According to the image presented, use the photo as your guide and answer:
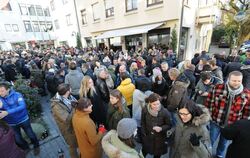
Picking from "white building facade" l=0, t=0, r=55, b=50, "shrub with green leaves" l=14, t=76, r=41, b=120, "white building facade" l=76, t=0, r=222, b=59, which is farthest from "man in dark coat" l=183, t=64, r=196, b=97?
"white building facade" l=0, t=0, r=55, b=50

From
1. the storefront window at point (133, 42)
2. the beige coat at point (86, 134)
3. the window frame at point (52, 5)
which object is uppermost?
the window frame at point (52, 5)

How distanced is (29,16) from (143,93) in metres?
34.7

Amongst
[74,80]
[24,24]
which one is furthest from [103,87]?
[24,24]

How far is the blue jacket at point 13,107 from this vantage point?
305cm

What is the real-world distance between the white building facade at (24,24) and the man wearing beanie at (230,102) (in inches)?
1287

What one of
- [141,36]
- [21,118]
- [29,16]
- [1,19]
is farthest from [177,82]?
[29,16]

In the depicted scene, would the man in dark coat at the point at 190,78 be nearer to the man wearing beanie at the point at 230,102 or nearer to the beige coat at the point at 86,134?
the man wearing beanie at the point at 230,102

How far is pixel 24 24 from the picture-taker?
28797 millimetres

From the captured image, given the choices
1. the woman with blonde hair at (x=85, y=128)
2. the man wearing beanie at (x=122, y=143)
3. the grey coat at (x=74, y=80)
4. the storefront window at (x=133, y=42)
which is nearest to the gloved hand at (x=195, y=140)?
the man wearing beanie at (x=122, y=143)

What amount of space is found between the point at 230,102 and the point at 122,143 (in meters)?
2.05

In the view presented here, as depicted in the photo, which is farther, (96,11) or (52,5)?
(52,5)

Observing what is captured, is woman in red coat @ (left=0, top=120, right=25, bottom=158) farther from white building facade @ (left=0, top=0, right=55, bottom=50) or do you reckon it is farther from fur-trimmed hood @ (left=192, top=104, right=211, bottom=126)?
white building facade @ (left=0, top=0, right=55, bottom=50)

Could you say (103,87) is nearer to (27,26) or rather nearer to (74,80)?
(74,80)

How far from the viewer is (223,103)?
8.99 ft
